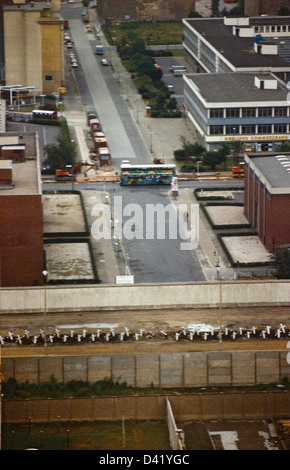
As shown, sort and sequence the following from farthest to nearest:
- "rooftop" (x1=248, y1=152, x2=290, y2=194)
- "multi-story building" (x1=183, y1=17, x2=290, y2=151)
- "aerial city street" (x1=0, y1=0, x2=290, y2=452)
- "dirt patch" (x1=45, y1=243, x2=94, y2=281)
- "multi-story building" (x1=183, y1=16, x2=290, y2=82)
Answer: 1. "multi-story building" (x1=183, y1=16, x2=290, y2=82)
2. "multi-story building" (x1=183, y1=17, x2=290, y2=151)
3. "rooftop" (x1=248, y1=152, x2=290, y2=194)
4. "dirt patch" (x1=45, y1=243, x2=94, y2=281)
5. "aerial city street" (x1=0, y1=0, x2=290, y2=452)

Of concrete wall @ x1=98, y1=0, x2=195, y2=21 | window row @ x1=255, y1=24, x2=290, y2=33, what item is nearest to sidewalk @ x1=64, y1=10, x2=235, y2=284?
concrete wall @ x1=98, y1=0, x2=195, y2=21

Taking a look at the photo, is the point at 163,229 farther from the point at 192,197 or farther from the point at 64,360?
the point at 64,360

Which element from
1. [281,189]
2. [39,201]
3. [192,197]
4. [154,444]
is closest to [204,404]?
[154,444]

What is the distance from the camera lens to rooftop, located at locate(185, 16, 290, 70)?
101 meters

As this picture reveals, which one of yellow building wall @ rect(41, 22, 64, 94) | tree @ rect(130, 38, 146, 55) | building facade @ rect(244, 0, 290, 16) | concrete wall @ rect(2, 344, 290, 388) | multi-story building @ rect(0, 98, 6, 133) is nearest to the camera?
concrete wall @ rect(2, 344, 290, 388)

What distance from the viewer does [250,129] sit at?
87.6 m

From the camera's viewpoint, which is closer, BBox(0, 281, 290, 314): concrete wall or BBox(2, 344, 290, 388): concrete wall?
BBox(2, 344, 290, 388): concrete wall

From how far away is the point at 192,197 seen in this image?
76875 mm

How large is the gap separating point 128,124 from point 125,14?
167 feet

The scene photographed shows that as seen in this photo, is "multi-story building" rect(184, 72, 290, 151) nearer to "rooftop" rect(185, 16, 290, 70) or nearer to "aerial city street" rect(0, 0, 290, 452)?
"aerial city street" rect(0, 0, 290, 452)

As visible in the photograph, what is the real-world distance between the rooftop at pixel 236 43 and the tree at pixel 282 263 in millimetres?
40524

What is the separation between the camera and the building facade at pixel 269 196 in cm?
6519

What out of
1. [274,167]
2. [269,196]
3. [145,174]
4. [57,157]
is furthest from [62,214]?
[269,196]

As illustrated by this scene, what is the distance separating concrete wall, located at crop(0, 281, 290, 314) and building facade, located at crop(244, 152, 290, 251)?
9599 mm
